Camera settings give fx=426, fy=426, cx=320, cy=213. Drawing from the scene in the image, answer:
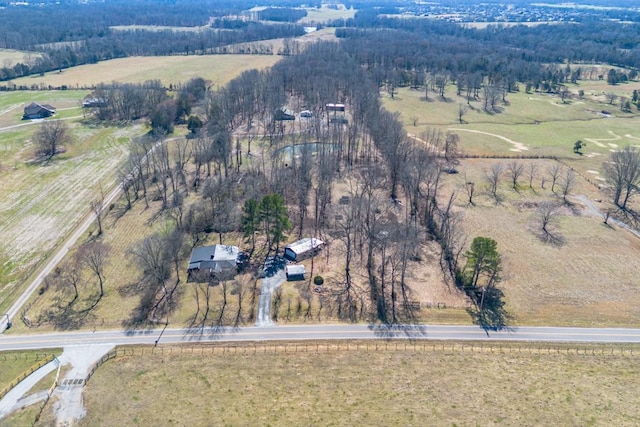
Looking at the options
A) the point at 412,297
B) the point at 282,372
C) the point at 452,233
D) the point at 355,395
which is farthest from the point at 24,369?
the point at 452,233

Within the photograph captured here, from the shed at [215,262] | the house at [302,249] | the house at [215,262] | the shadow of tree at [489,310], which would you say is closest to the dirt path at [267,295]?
the house at [302,249]

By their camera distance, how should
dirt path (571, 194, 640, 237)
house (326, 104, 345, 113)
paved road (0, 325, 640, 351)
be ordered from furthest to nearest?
house (326, 104, 345, 113) → dirt path (571, 194, 640, 237) → paved road (0, 325, 640, 351)

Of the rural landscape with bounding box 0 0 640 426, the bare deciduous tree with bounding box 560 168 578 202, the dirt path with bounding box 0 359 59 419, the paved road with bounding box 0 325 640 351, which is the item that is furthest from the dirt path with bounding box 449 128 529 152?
the dirt path with bounding box 0 359 59 419

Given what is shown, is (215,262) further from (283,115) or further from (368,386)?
(283,115)

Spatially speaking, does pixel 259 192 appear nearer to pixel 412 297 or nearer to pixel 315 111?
pixel 412 297

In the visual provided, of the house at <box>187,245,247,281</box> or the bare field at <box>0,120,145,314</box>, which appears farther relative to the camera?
the bare field at <box>0,120,145,314</box>

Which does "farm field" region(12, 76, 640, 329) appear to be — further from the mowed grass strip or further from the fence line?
the mowed grass strip
